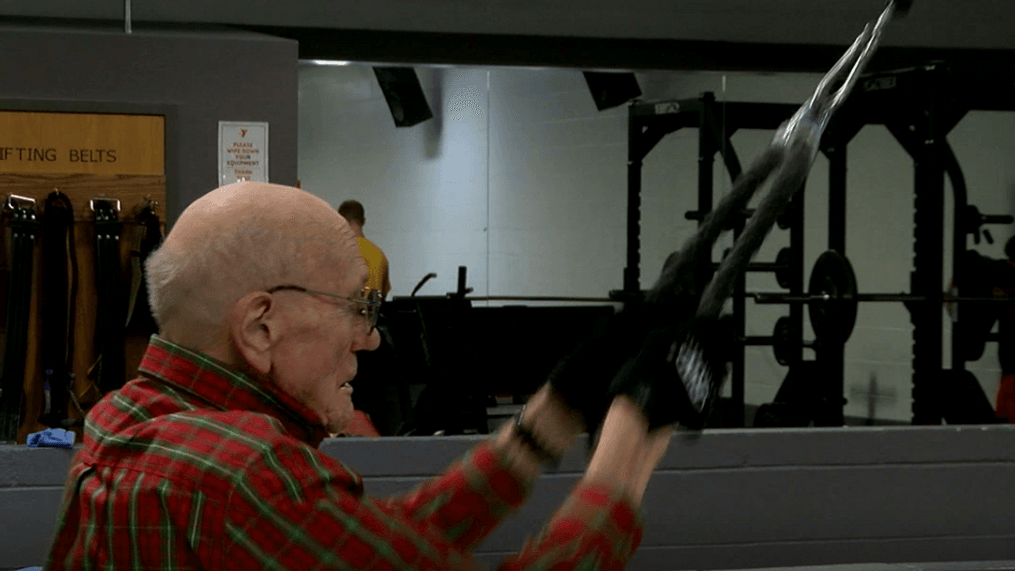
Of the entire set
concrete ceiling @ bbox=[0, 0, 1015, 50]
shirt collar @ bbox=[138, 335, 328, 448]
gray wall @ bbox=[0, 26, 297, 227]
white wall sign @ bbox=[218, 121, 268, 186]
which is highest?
concrete ceiling @ bbox=[0, 0, 1015, 50]

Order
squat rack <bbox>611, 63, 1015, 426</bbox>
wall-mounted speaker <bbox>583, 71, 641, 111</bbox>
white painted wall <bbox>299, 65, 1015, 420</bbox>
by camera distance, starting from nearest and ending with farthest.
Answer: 1. squat rack <bbox>611, 63, 1015, 426</bbox>
2. white painted wall <bbox>299, 65, 1015, 420</bbox>
3. wall-mounted speaker <bbox>583, 71, 641, 111</bbox>

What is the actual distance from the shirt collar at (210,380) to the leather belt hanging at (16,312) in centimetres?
309

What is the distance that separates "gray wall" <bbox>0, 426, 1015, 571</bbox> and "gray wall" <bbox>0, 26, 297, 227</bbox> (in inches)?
58.6

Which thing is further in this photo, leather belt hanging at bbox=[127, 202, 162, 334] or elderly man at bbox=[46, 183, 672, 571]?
leather belt hanging at bbox=[127, 202, 162, 334]

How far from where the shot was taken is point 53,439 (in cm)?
317

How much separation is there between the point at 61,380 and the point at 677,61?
3.01 metres

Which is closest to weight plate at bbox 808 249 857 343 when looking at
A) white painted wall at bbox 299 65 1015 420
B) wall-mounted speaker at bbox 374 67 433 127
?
white painted wall at bbox 299 65 1015 420

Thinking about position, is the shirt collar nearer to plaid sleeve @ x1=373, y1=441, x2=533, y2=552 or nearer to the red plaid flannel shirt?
the red plaid flannel shirt

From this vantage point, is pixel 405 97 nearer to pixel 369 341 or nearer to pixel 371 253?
pixel 371 253

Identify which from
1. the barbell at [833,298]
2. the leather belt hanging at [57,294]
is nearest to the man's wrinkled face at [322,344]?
the leather belt hanging at [57,294]

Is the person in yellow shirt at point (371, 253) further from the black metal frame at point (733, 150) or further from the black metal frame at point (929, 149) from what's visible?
the black metal frame at point (929, 149)

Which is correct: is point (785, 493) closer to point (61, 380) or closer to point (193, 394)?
point (61, 380)

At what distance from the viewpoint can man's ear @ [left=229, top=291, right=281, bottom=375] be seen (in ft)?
2.93

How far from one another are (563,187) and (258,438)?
301 inches
